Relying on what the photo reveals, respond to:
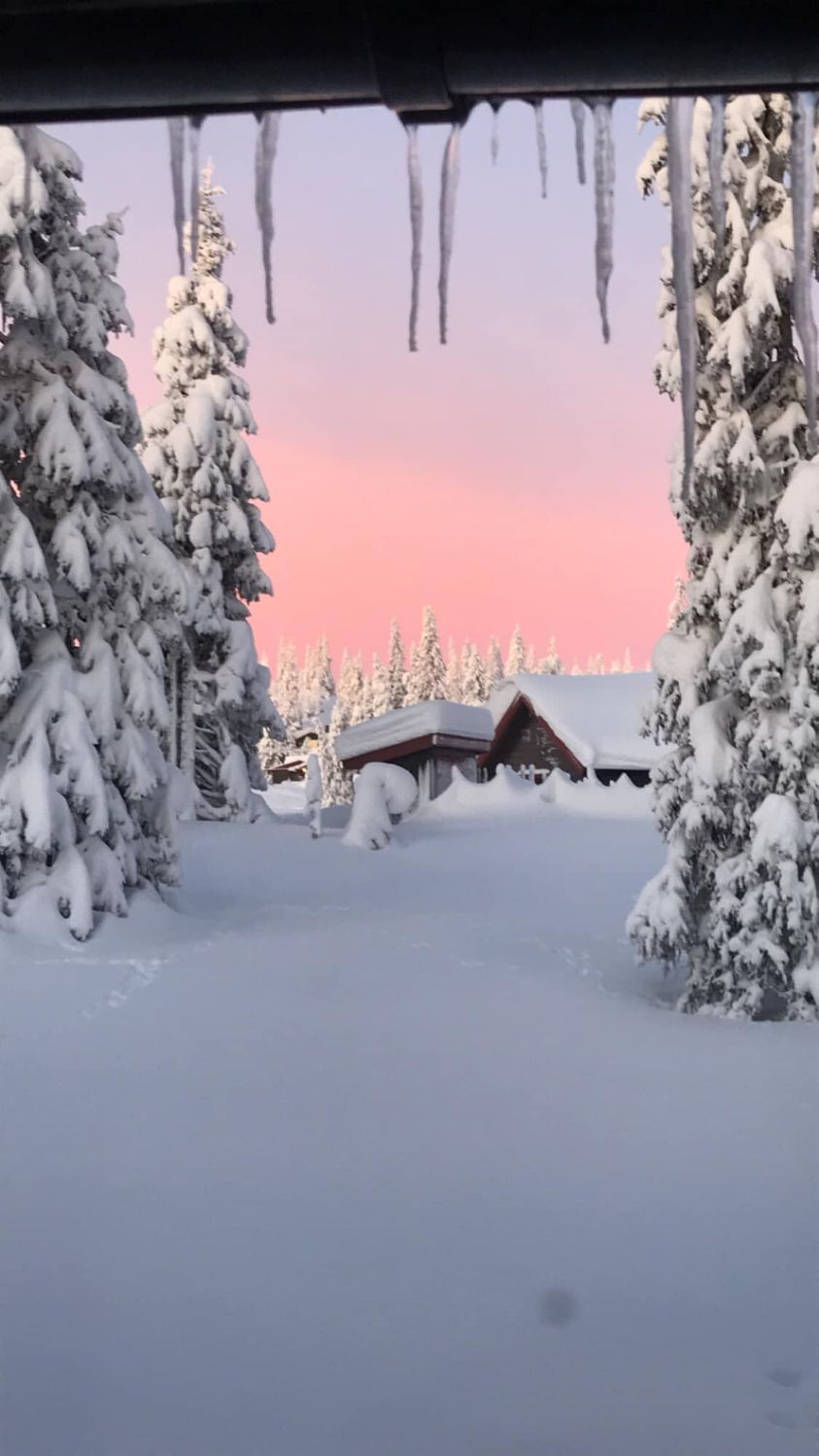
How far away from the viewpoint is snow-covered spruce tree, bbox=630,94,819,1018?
41.0ft

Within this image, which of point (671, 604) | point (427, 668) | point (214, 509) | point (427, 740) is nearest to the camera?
point (671, 604)

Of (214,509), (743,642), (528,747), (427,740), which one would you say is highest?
(214,509)

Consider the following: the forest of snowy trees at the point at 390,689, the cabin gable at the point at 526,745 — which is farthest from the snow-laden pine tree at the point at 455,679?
the cabin gable at the point at 526,745

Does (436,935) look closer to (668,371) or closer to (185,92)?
(668,371)

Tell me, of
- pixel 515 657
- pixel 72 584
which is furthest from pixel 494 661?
pixel 72 584

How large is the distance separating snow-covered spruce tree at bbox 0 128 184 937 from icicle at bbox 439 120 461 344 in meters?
11.8

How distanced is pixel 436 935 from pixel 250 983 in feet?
13.3

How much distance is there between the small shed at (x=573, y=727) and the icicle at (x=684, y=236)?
31798mm

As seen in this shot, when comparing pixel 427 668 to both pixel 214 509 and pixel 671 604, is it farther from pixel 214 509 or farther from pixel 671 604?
pixel 671 604

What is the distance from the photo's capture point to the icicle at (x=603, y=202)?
321 cm

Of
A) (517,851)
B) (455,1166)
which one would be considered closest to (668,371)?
(455,1166)

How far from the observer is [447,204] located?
11.9 ft

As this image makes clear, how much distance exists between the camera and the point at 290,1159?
9.43 metres

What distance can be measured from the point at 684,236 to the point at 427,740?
32607mm
